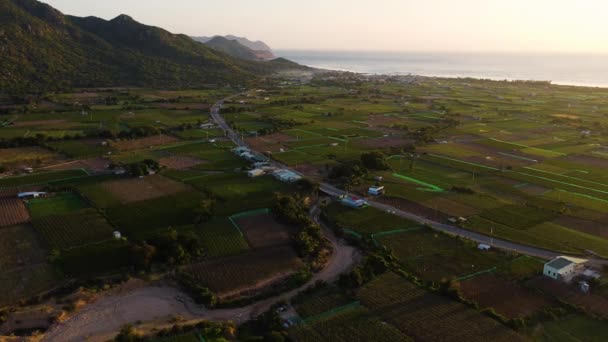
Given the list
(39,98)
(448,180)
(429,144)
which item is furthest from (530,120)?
(39,98)

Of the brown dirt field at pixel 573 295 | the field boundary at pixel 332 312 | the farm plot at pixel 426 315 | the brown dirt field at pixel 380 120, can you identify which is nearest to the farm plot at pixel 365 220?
the farm plot at pixel 426 315

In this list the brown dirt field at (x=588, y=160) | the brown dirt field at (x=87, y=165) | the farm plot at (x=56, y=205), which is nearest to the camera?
the farm plot at (x=56, y=205)

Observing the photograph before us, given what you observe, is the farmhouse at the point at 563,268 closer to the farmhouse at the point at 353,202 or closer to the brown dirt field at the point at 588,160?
the farmhouse at the point at 353,202

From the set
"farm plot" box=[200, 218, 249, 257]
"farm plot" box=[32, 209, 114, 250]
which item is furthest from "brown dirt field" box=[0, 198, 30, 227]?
"farm plot" box=[200, 218, 249, 257]

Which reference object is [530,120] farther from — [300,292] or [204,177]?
[300,292]

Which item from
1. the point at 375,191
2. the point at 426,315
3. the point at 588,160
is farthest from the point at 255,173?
the point at 588,160
